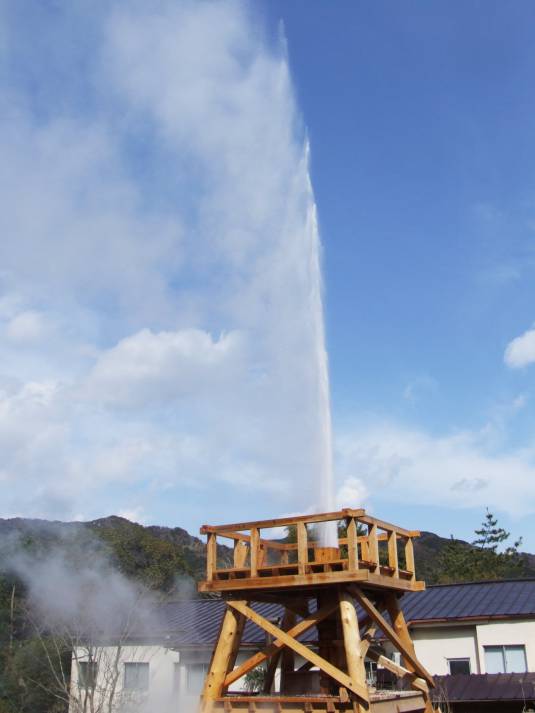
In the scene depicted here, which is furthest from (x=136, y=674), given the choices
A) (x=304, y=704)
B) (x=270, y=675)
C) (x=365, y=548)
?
(x=304, y=704)

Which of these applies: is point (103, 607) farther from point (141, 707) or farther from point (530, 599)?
point (530, 599)

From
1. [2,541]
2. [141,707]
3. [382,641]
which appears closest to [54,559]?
[2,541]

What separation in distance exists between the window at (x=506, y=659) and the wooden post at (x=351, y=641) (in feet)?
33.9

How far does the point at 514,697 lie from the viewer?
56.9 feet

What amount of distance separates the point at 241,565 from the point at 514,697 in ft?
28.8

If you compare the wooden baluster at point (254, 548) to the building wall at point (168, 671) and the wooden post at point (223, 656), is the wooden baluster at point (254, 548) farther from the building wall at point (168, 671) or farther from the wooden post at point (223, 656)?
the building wall at point (168, 671)

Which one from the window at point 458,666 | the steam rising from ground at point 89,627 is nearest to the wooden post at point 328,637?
the steam rising from ground at point 89,627

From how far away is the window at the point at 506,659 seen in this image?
19.4 meters

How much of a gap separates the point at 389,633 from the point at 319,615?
1.48m

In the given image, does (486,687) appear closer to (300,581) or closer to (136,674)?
(300,581)

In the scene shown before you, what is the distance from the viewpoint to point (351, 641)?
10938 millimetres

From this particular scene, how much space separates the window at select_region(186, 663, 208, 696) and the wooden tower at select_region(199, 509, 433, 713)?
9933mm

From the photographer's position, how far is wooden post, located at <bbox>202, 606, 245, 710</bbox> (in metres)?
11.7


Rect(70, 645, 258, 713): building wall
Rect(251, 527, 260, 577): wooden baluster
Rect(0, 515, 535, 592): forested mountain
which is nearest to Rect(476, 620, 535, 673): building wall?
Rect(70, 645, 258, 713): building wall
